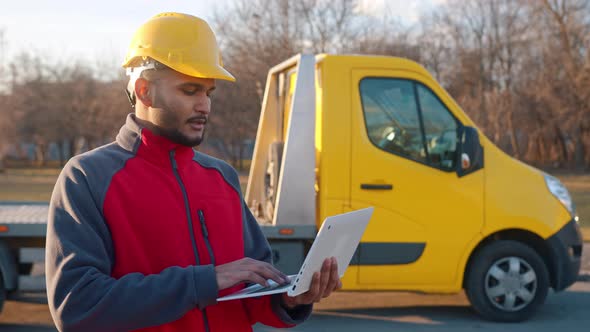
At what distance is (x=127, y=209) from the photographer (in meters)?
2.03

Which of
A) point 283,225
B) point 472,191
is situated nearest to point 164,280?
point 283,225

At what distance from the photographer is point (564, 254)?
7031 millimetres

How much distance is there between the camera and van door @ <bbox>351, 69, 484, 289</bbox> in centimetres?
668

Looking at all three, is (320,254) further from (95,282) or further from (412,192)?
(412,192)

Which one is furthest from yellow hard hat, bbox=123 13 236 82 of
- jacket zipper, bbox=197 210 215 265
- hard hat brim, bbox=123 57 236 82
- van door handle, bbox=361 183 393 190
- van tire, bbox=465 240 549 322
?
van tire, bbox=465 240 549 322

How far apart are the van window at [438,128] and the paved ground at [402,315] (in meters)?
1.50

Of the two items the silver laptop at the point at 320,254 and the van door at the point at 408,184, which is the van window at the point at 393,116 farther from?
the silver laptop at the point at 320,254

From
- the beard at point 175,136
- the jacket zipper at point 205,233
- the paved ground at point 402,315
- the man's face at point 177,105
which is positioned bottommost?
the paved ground at point 402,315

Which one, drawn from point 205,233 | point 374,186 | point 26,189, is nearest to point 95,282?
point 205,233

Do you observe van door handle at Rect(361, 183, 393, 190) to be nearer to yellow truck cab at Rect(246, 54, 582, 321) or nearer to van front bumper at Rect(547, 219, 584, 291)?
yellow truck cab at Rect(246, 54, 582, 321)

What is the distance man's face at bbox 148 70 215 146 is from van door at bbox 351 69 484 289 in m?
4.55

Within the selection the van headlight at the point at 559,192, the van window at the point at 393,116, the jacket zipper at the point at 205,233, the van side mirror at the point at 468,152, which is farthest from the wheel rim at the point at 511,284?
the jacket zipper at the point at 205,233

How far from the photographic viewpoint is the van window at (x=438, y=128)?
6832 millimetres

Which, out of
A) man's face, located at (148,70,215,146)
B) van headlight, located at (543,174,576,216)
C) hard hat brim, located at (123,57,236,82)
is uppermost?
hard hat brim, located at (123,57,236,82)
